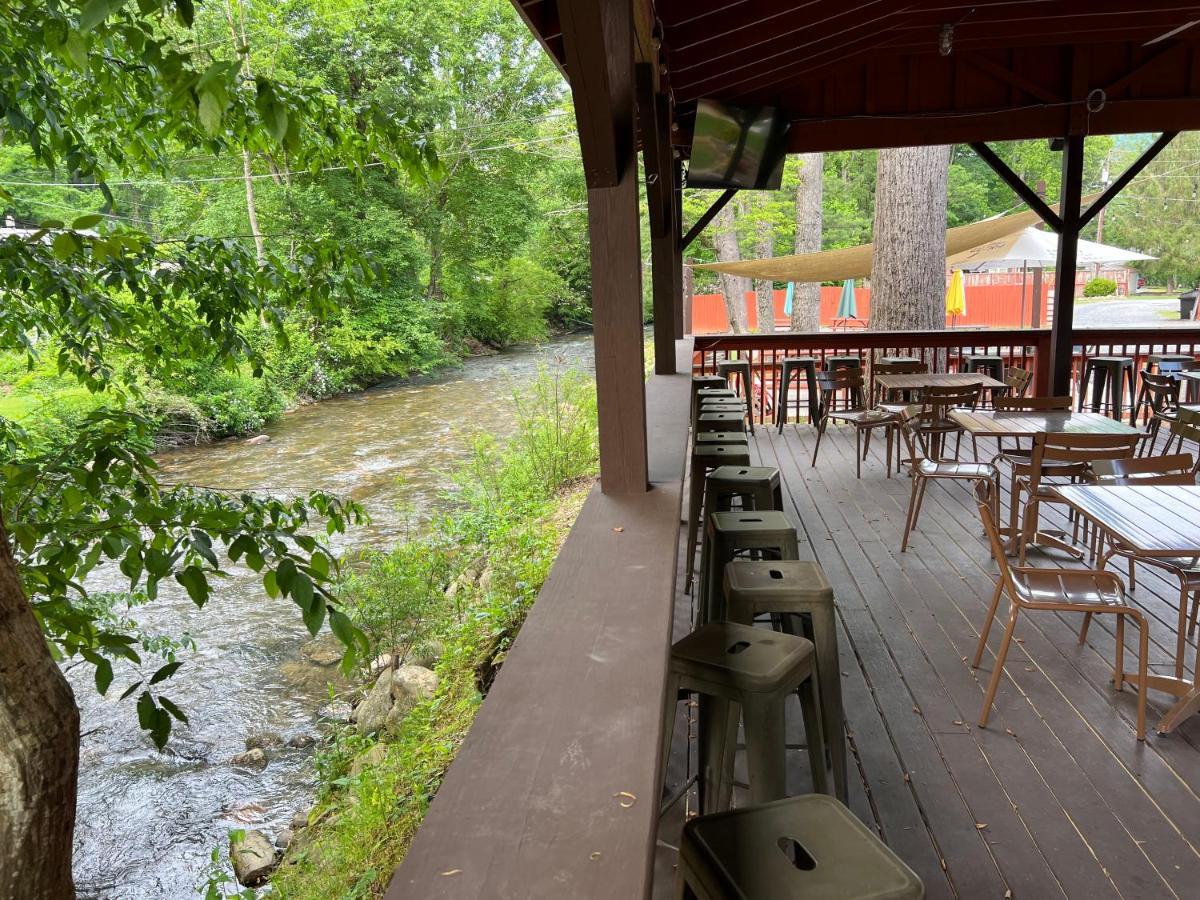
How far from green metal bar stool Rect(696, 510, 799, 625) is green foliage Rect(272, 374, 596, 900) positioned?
3.93 feet

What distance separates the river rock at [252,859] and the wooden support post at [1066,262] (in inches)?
250

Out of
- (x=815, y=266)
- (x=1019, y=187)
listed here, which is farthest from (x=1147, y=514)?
(x=815, y=266)

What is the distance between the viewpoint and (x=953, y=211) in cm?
2402

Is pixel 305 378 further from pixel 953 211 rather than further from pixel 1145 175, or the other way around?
pixel 1145 175

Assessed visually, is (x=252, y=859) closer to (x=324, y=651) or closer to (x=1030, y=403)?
(x=324, y=651)

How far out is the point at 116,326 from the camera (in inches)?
84.0

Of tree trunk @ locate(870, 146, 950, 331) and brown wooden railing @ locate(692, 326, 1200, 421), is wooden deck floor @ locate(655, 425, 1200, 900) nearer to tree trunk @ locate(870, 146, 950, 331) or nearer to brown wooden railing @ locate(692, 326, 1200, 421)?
brown wooden railing @ locate(692, 326, 1200, 421)

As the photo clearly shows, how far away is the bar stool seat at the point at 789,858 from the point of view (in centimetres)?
122

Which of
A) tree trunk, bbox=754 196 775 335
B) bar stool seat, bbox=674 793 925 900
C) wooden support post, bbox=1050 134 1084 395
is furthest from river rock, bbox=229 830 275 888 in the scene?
tree trunk, bbox=754 196 775 335

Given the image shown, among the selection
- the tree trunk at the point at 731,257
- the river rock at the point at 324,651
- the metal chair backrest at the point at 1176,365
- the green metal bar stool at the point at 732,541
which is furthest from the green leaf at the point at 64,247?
the tree trunk at the point at 731,257

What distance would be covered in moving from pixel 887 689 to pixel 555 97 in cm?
1952

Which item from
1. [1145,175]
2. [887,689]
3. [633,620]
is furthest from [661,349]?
[1145,175]

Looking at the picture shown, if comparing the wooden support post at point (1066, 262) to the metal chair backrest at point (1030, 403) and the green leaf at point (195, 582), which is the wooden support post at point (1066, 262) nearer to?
the metal chair backrest at point (1030, 403)

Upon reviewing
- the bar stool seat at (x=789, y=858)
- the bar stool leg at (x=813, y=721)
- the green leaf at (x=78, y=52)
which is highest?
the green leaf at (x=78, y=52)
